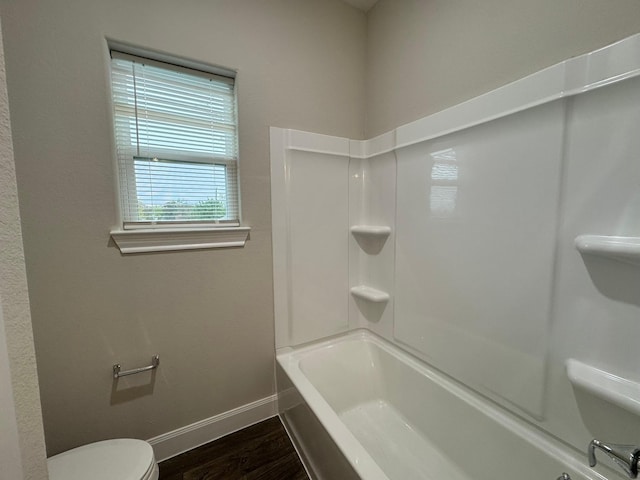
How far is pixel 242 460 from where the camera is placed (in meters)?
1.42

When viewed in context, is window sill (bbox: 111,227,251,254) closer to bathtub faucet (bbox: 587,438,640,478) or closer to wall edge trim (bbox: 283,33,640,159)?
wall edge trim (bbox: 283,33,640,159)

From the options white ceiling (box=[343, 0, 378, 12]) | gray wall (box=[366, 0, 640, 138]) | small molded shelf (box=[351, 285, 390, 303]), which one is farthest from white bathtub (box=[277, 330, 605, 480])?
white ceiling (box=[343, 0, 378, 12])

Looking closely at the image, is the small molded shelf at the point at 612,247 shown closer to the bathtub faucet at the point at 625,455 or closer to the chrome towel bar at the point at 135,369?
the bathtub faucet at the point at 625,455

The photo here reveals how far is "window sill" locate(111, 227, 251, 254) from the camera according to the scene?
1266mm

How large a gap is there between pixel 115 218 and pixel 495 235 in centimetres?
180

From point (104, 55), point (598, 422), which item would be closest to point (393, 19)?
point (104, 55)

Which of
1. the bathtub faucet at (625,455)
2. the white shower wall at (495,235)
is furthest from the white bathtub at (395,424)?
the bathtub faucet at (625,455)

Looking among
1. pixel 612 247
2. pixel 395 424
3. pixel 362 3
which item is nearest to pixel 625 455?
pixel 612 247

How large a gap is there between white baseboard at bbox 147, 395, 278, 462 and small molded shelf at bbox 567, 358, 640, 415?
1.60 m

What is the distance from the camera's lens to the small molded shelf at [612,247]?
79cm

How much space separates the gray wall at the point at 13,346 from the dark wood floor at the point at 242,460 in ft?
3.76

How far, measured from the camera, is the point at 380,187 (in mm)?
1812

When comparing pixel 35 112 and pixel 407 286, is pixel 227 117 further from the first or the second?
pixel 407 286

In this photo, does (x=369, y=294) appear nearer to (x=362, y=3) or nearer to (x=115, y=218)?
(x=115, y=218)
